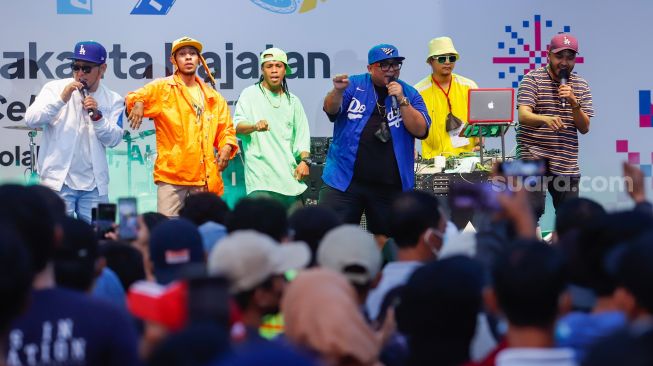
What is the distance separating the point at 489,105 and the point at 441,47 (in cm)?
119

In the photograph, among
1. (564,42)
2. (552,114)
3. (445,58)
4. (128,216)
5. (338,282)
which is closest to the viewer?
(338,282)

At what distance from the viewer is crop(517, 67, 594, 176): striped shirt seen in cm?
884

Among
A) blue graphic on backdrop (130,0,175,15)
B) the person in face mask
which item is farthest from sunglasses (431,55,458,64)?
the person in face mask

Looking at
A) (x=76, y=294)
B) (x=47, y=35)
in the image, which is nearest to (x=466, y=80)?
(x=47, y=35)

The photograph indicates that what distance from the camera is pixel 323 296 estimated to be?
3.38 m

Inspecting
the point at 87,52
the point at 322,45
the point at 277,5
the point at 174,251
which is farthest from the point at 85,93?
the point at 174,251

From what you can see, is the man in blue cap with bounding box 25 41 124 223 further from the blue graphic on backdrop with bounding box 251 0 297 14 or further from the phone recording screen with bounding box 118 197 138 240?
the phone recording screen with bounding box 118 197 138 240

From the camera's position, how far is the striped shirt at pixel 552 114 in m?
8.84

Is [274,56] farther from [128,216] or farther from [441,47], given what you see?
[128,216]

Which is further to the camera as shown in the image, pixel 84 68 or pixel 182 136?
pixel 182 136

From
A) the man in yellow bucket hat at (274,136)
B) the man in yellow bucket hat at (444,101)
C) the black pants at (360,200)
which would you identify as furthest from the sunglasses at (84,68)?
the man in yellow bucket hat at (444,101)

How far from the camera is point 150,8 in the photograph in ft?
34.7

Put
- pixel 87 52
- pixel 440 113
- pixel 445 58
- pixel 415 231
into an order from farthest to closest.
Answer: pixel 445 58, pixel 440 113, pixel 87 52, pixel 415 231

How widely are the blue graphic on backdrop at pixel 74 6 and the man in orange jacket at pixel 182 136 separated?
5.80ft
